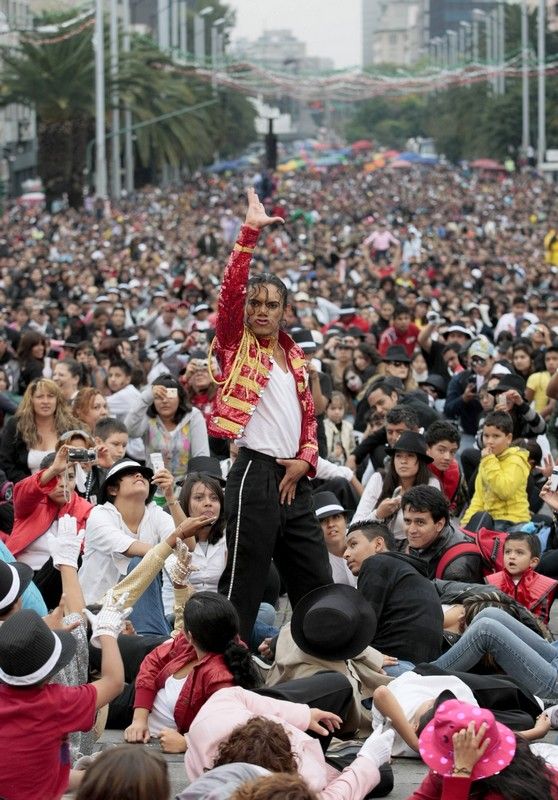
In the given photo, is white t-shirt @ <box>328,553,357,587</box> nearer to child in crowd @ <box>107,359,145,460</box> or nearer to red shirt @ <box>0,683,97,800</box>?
red shirt @ <box>0,683,97,800</box>

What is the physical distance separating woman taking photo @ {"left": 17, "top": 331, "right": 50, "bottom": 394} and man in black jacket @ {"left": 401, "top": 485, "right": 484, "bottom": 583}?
7.26m

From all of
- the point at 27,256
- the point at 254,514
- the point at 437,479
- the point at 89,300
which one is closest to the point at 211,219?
the point at 27,256

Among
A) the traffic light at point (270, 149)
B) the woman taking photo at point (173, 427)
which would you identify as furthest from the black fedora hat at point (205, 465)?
the traffic light at point (270, 149)

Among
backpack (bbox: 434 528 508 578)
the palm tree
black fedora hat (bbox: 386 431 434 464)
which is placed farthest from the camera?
the palm tree

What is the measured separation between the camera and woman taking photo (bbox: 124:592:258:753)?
652cm

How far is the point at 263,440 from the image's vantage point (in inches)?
274

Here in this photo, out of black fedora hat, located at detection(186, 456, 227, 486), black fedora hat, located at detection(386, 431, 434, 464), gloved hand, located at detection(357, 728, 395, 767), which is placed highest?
black fedora hat, located at detection(386, 431, 434, 464)

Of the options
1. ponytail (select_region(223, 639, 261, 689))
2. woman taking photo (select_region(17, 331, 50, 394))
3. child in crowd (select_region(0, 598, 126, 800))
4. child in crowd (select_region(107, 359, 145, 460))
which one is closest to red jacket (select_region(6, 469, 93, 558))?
ponytail (select_region(223, 639, 261, 689))

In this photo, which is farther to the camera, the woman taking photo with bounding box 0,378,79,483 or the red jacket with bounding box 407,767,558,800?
the woman taking photo with bounding box 0,378,79,483

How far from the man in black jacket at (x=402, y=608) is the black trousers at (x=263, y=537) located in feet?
2.13

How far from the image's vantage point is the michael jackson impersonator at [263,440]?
689 cm

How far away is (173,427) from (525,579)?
4014 millimetres

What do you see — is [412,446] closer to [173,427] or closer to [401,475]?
[401,475]

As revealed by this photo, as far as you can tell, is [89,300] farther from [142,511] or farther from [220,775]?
Result: [220,775]
